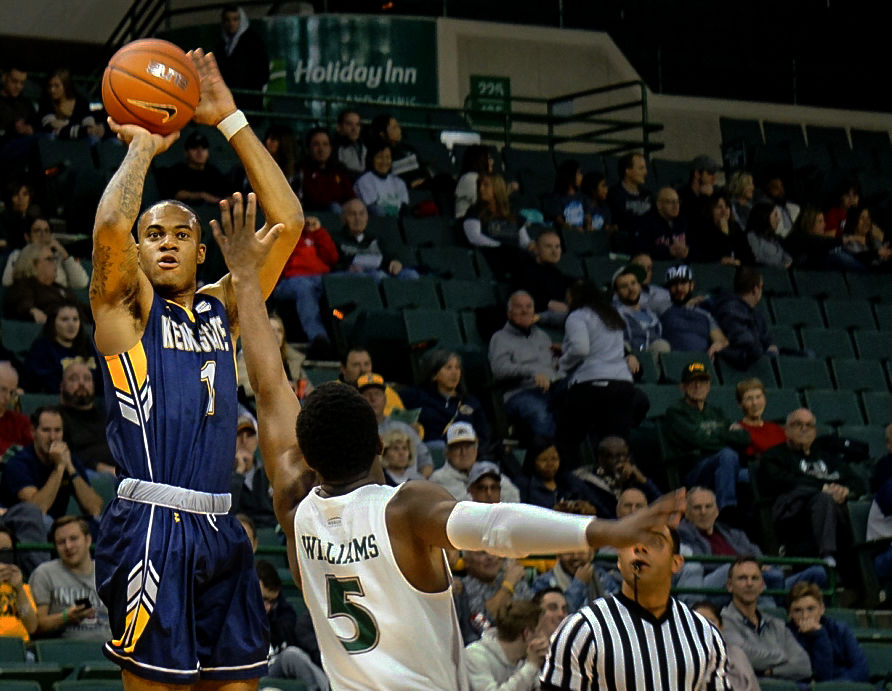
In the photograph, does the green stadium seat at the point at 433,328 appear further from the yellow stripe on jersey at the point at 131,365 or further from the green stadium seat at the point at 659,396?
→ the yellow stripe on jersey at the point at 131,365

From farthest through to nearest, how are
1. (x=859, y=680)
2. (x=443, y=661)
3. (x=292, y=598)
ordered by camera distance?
(x=859, y=680), (x=292, y=598), (x=443, y=661)

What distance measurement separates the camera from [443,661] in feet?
12.2

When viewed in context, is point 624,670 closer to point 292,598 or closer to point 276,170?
point 276,170

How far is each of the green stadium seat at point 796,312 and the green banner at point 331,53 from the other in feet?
17.4

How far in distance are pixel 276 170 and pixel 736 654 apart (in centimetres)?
416

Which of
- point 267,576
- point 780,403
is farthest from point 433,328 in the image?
point 267,576

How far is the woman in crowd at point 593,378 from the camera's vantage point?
35.8 feet

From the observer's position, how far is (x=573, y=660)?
498 centimetres

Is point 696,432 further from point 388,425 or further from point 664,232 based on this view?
point 664,232

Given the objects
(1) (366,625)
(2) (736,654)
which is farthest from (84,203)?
(1) (366,625)

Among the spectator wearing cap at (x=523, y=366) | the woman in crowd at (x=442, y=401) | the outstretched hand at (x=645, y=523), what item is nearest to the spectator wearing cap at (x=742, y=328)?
the spectator wearing cap at (x=523, y=366)

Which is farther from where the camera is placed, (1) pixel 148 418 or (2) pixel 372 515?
(1) pixel 148 418

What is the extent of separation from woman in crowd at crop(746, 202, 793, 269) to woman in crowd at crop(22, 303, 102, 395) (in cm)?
693

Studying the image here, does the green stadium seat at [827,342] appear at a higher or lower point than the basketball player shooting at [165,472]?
higher
